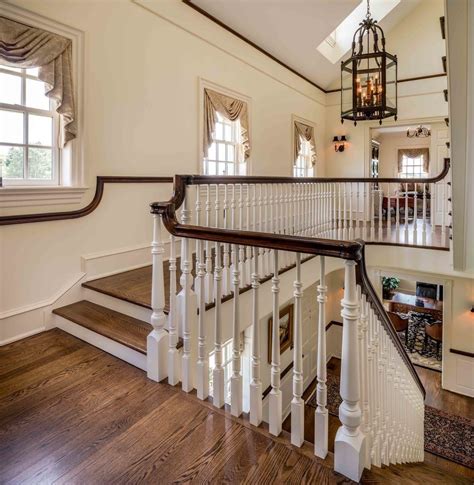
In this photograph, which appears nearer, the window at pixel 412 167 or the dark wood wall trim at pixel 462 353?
the dark wood wall trim at pixel 462 353

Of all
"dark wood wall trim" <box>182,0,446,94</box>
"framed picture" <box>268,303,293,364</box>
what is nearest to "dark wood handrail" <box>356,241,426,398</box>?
"framed picture" <box>268,303,293,364</box>

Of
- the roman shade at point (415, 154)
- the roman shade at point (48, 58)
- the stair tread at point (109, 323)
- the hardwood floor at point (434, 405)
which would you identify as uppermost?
the roman shade at point (415, 154)

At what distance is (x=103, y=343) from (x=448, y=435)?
→ 458cm

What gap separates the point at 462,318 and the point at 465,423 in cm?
146

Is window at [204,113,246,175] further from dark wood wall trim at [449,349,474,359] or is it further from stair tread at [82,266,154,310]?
dark wood wall trim at [449,349,474,359]

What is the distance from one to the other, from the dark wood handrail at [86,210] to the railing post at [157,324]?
1303mm

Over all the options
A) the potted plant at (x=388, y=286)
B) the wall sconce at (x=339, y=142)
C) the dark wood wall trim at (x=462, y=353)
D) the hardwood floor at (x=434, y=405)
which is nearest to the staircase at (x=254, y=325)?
the hardwood floor at (x=434, y=405)

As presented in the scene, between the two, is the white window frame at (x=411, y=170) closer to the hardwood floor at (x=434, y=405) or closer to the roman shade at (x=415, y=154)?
the roman shade at (x=415, y=154)

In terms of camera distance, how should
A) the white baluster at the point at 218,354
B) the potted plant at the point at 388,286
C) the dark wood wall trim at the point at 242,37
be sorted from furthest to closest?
the potted plant at the point at 388,286 → the dark wood wall trim at the point at 242,37 → the white baluster at the point at 218,354

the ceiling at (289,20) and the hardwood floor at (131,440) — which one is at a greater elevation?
the ceiling at (289,20)

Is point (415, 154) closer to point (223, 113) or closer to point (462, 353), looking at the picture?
point (462, 353)

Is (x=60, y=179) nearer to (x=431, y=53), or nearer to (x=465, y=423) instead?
(x=465, y=423)

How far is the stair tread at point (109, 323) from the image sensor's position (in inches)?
90.3

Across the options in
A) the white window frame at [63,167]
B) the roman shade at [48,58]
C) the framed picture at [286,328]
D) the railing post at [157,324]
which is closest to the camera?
the railing post at [157,324]
